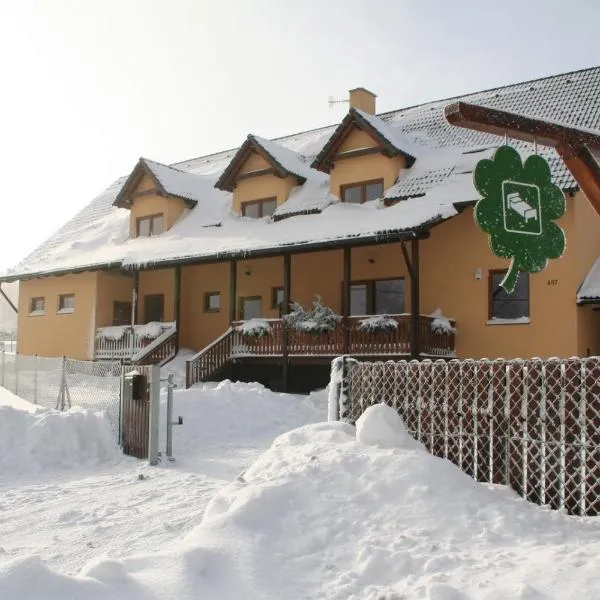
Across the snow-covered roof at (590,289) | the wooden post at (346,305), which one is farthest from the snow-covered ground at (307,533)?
the snow-covered roof at (590,289)

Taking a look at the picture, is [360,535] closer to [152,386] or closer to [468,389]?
[468,389]

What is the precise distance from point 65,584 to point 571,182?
13808 mm

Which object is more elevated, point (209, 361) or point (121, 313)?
point (121, 313)

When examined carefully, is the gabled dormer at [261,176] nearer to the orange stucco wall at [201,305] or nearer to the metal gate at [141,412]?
the orange stucco wall at [201,305]

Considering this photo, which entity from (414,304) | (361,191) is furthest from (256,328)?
(361,191)

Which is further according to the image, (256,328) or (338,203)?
(338,203)

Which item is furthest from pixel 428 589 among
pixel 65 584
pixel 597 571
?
pixel 65 584

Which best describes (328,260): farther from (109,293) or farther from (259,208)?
(109,293)

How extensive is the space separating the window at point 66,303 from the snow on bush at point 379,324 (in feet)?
40.1

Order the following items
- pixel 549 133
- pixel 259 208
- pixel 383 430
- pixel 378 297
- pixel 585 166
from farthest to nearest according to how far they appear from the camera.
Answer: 1. pixel 259 208
2. pixel 378 297
3. pixel 383 430
4. pixel 585 166
5. pixel 549 133

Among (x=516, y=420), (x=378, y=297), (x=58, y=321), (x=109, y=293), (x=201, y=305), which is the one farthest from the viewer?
(x=58, y=321)

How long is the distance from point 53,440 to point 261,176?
43.3ft

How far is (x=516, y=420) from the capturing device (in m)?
6.52

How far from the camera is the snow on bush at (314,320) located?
17438 millimetres
